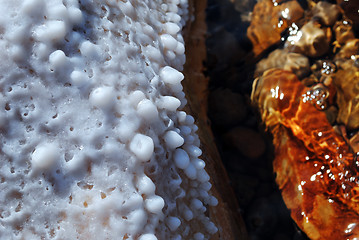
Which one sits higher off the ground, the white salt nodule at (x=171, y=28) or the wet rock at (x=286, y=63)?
the white salt nodule at (x=171, y=28)

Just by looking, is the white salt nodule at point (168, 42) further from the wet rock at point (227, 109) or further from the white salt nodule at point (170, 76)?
the wet rock at point (227, 109)

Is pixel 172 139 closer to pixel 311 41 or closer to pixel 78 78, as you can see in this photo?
pixel 78 78

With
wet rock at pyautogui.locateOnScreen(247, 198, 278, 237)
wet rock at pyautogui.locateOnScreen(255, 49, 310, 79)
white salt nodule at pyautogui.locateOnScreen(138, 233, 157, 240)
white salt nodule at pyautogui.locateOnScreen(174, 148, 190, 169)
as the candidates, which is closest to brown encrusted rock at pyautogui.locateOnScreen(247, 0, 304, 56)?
wet rock at pyautogui.locateOnScreen(255, 49, 310, 79)

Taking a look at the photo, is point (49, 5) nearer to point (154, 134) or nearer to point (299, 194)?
point (154, 134)

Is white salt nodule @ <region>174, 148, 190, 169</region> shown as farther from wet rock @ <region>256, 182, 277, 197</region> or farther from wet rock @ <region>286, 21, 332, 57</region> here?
wet rock @ <region>286, 21, 332, 57</region>

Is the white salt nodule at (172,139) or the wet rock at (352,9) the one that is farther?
the wet rock at (352,9)

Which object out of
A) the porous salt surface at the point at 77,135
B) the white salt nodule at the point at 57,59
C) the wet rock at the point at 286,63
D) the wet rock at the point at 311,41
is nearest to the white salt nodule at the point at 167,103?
the porous salt surface at the point at 77,135
